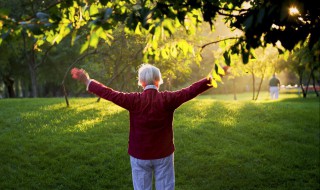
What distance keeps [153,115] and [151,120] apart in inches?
2.9

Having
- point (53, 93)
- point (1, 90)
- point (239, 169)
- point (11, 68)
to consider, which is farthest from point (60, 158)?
point (1, 90)

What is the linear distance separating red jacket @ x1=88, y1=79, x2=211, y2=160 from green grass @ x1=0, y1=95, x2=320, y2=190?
13.2 feet

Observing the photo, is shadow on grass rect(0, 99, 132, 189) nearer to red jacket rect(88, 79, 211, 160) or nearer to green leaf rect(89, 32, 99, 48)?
red jacket rect(88, 79, 211, 160)

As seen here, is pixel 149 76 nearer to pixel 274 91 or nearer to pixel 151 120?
pixel 151 120

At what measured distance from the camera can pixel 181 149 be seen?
448 inches

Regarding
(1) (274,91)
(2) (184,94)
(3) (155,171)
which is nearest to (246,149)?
(3) (155,171)

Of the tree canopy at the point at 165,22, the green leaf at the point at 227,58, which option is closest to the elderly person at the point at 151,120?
the green leaf at the point at 227,58

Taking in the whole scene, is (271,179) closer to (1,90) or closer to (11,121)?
(11,121)

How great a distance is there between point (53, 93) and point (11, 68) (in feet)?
41.7

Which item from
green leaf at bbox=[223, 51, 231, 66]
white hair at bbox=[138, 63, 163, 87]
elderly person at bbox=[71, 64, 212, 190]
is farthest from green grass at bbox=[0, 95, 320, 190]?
green leaf at bbox=[223, 51, 231, 66]

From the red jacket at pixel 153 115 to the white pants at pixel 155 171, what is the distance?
9 cm

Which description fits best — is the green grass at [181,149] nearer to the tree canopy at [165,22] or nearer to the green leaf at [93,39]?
the tree canopy at [165,22]

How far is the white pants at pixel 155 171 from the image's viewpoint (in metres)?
5.36

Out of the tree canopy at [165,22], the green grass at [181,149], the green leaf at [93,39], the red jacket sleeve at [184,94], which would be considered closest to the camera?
the green leaf at [93,39]
